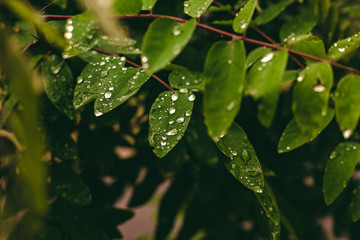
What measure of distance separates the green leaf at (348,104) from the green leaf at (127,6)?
1.55 feet

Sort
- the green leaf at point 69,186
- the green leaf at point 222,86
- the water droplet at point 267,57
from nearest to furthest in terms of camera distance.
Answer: the green leaf at point 222,86
the water droplet at point 267,57
the green leaf at point 69,186

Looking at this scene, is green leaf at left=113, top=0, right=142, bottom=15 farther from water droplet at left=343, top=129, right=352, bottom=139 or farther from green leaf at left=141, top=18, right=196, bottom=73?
water droplet at left=343, top=129, right=352, bottom=139

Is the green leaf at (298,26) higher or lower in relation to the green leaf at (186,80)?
lower

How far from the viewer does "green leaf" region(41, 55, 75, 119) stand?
746 mm

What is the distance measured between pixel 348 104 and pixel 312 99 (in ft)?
0.28

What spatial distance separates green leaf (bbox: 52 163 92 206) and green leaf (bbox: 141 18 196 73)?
541 mm

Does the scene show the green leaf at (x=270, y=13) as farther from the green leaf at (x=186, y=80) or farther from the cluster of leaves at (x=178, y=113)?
the green leaf at (x=186, y=80)

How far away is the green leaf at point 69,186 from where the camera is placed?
868 millimetres

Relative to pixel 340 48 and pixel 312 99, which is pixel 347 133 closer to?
pixel 312 99

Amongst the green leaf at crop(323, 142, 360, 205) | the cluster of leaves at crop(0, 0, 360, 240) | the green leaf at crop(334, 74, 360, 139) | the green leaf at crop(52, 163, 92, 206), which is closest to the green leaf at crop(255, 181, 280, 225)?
the cluster of leaves at crop(0, 0, 360, 240)

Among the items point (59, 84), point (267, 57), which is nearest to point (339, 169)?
point (267, 57)

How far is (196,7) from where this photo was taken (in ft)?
2.09

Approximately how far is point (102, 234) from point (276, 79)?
74 centimetres

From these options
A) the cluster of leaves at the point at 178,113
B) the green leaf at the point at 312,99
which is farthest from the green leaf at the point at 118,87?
the green leaf at the point at 312,99
